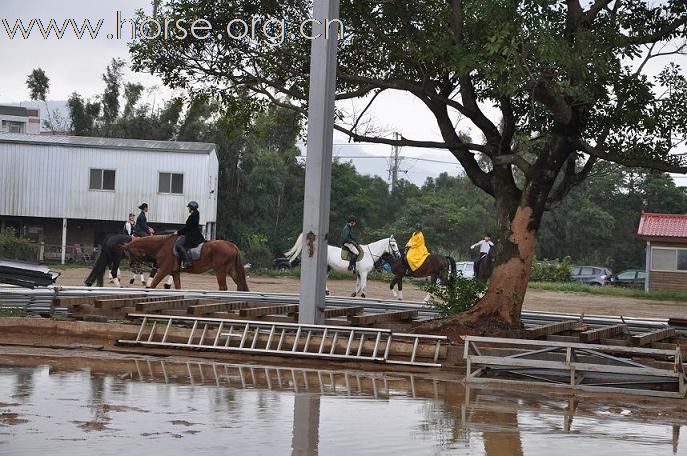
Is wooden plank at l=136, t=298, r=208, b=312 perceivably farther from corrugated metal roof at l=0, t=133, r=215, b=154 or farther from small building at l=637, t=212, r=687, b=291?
small building at l=637, t=212, r=687, b=291

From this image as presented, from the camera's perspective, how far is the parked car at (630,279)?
58281 millimetres

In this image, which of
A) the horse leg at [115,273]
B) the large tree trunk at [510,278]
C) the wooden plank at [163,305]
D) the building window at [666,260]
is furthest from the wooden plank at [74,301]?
the building window at [666,260]

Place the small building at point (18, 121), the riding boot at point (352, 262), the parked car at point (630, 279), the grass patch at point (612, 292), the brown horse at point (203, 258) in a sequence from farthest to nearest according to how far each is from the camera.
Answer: the small building at point (18, 121), the parked car at point (630, 279), the grass patch at point (612, 292), the riding boot at point (352, 262), the brown horse at point (203, 258)

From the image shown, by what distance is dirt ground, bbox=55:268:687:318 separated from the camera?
1337 inches

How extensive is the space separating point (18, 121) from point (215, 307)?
169ft

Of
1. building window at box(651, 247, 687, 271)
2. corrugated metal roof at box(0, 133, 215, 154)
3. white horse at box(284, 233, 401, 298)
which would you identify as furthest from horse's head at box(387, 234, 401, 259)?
building window at box(651, 247, 687, 271)

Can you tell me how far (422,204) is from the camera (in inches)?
2542

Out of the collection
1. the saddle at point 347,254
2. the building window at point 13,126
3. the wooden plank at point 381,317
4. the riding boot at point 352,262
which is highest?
the building window at point 13,126

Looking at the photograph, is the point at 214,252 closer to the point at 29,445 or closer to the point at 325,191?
the point at 325,191

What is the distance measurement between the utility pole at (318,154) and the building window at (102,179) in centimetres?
3406

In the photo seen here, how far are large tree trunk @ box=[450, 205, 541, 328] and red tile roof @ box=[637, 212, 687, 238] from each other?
1421 inches

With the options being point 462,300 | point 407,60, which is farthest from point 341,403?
point 407,60

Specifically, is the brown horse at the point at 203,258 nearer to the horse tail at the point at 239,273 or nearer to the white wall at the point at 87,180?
the horse tail at the point at 239,273

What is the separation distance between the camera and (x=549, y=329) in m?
18.8
